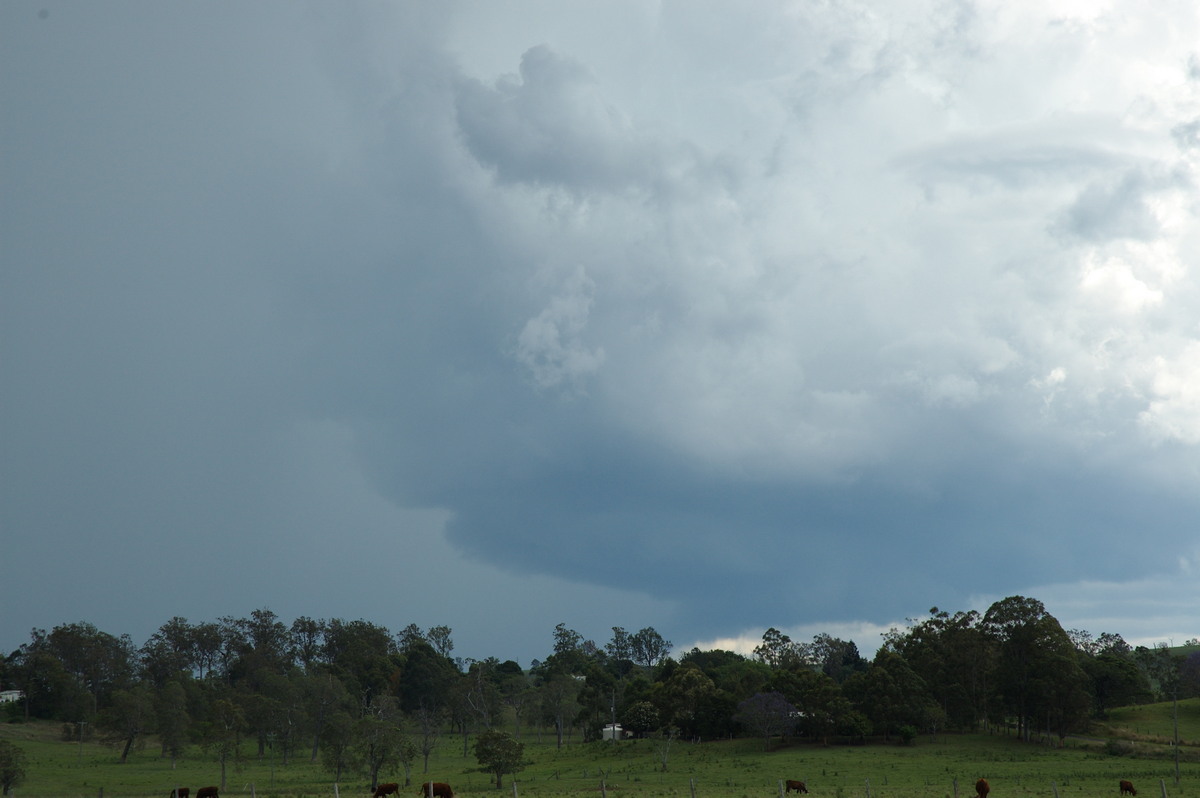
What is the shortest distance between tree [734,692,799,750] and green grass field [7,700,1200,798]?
2165 mm

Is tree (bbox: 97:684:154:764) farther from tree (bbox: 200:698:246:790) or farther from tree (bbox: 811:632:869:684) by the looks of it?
tree (bbox: 811:632:869:684)

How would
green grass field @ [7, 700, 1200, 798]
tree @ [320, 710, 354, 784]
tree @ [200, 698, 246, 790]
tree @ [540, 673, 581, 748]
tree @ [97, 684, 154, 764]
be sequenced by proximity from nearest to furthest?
green grass field @ [7, 700, 1200, 798], tree @ [320, 710, 354, 784], tree @ [200, 698, 246, 790], tree @ [97, 684, 154, 764], tree @ [540, 673, 581, 748]

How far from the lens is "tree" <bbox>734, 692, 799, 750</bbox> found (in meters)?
98.6

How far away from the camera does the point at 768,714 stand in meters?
98.6

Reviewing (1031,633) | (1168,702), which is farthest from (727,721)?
(1168,702)

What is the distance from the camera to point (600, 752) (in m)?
99.2

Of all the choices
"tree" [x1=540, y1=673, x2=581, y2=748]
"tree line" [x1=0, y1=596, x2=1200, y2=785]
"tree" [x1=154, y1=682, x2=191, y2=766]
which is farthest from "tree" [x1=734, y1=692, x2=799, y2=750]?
"tree" [x1=154, y1=682, x2=191, y2=766]

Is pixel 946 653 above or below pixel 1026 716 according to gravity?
above

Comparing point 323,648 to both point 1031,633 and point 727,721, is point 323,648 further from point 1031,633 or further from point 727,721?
point 1031,633

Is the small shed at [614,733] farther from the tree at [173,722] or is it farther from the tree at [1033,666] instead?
the tree at [173,722]

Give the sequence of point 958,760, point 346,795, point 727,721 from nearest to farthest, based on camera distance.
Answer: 1. point 346,795
2. point 958,760
3. point 727,721

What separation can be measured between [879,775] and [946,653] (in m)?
44.2

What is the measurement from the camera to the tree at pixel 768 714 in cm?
9856

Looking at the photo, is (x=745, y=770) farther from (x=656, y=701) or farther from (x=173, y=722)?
(x=173, y=722)
